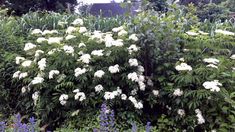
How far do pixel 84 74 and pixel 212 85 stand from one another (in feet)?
4.52

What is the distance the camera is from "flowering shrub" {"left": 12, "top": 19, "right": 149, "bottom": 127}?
12.9 ft

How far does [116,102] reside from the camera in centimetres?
392

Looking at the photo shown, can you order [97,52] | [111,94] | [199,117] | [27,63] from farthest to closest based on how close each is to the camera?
[27,63]
[97,52]
[111,94]
[199,117]

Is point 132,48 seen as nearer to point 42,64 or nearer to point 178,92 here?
point 178,92

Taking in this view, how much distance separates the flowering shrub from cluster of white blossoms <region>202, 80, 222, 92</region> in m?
0.70

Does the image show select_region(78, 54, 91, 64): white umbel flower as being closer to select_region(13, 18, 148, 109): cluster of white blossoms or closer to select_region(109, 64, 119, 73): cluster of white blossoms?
select_region(13, 18, 148, 109): cluster of white blossoms

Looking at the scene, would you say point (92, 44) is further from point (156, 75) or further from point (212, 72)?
point (212, 72)

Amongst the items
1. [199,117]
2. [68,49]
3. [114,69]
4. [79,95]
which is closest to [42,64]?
[68,49]

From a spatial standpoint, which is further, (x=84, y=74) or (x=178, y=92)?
(x=84, y=74)

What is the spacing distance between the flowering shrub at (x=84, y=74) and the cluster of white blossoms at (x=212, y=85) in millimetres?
705

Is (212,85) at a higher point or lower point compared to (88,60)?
lower

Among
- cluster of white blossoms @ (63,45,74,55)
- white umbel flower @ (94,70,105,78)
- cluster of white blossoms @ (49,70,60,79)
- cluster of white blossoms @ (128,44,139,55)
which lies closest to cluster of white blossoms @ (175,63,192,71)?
cluster of white blossoms @ (128,44,139,55)

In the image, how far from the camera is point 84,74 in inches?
156

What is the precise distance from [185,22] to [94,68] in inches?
68.4
